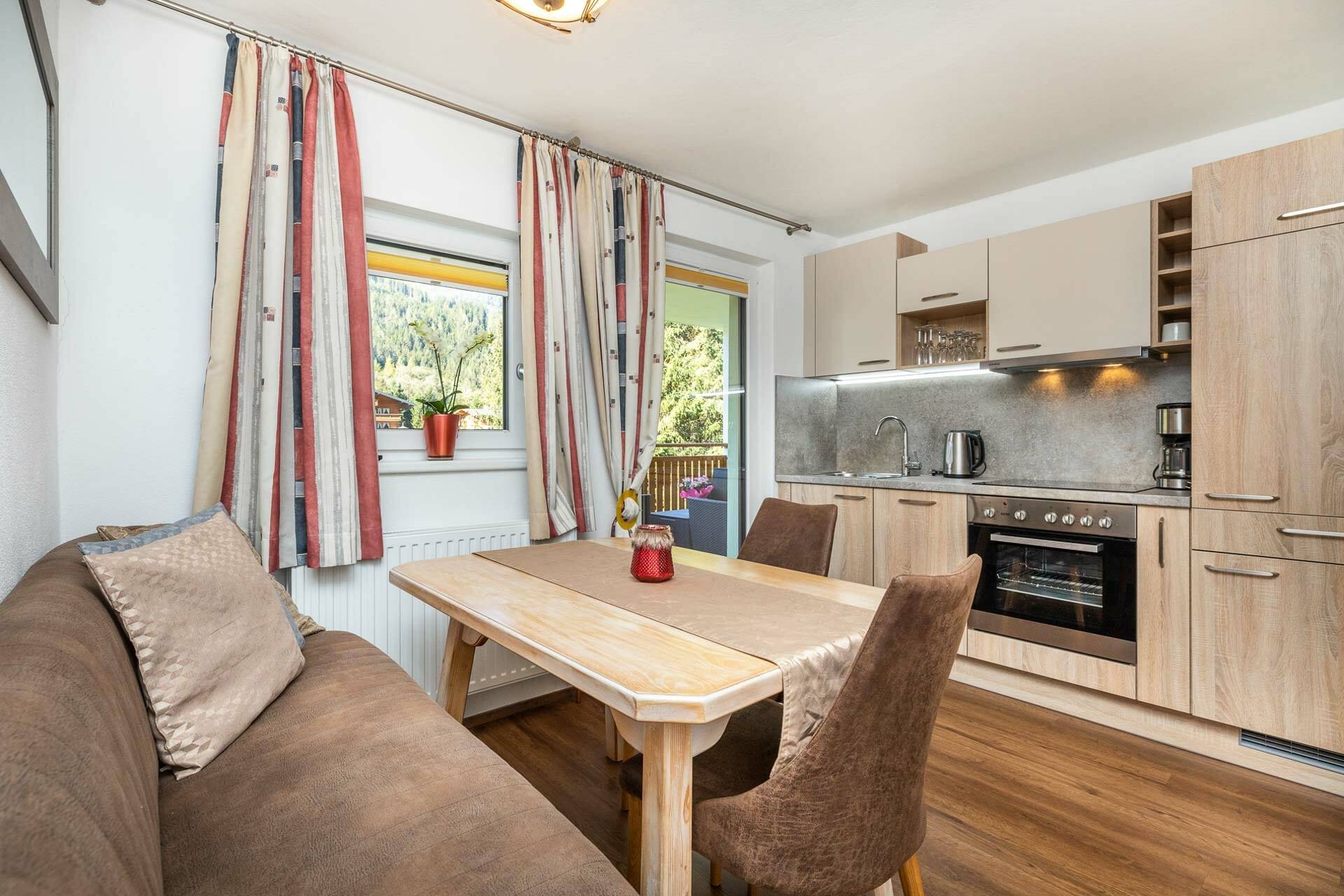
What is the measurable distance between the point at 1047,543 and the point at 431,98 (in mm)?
3159

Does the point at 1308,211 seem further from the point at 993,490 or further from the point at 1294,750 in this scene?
the point at 1294,750

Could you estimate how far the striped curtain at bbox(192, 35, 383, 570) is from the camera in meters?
2.05

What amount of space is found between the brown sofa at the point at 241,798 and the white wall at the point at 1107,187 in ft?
12.2

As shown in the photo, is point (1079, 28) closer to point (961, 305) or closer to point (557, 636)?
point (961, 305)

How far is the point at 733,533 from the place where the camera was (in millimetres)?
3965

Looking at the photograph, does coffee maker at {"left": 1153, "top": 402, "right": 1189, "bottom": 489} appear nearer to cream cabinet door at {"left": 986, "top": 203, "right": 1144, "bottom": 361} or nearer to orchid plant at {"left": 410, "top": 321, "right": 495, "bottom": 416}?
cream cabinet door at {"left": 986, "top": 203, "right": 1144, "bottom": 361}

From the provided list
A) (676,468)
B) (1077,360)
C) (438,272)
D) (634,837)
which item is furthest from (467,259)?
(1077,360)

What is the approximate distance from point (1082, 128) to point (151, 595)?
3.65m

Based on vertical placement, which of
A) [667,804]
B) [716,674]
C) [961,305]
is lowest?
[667,804]

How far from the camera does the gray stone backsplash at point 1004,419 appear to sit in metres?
3.11

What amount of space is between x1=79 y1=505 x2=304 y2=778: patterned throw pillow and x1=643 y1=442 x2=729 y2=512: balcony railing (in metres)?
2.17

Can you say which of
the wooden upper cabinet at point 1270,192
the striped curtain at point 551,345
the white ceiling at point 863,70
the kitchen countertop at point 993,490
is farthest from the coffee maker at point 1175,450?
the striped curtain at point 551,345

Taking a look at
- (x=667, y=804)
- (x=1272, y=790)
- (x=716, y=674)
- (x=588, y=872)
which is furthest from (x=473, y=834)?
(x=1272, y=790)

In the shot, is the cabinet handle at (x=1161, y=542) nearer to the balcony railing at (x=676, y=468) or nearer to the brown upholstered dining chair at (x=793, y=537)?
the brown upholstered dining chair at (x=793, y=537)
